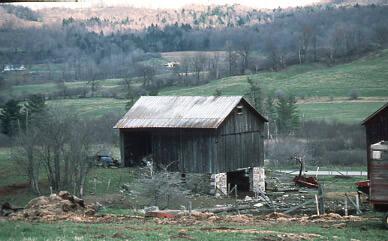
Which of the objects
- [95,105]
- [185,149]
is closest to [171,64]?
[95,105]

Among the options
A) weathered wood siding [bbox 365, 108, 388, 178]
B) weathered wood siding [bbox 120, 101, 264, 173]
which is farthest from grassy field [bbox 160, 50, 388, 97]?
weathered wood siding [bbox 365, 108, 388, 178]

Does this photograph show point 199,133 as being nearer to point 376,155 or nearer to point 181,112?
point 181,112

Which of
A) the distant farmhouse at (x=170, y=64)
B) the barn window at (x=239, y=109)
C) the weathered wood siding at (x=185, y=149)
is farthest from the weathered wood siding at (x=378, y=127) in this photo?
the distant farmhouse at (x=170, y=64)

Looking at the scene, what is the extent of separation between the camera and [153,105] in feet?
177

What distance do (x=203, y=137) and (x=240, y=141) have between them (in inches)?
108

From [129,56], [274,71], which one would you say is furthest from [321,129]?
[129,56]

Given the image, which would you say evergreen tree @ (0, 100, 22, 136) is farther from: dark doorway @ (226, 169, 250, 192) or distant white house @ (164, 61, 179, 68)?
distant white house @ (164, 61, 179, 68)

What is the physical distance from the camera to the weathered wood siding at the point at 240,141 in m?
50.0

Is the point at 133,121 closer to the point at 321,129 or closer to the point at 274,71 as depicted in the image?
the point at 321,129

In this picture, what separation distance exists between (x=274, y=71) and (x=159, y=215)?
375 feet

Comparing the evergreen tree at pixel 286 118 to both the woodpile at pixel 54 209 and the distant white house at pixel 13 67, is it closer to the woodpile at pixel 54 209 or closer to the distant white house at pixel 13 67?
the distant white house at pixel 13 67

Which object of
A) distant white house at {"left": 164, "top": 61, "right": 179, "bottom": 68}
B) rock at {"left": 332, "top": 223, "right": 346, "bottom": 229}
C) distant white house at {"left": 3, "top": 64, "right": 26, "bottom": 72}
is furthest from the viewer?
distant white house at {"left": 164, "top": 61, "right": 179, "bottom": 68}

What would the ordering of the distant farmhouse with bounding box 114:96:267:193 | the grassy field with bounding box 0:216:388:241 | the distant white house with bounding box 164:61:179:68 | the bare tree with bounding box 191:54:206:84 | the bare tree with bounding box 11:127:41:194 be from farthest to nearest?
the distant white house with bounding box 164:61:179:68
the bare tree with bounding box 191:54:206:84
the distant farmhouse with bounding box 114:96:267:193
the bare tree with bounding box 11:127:41:194
the grassy field with bounding box 0:216:388:241

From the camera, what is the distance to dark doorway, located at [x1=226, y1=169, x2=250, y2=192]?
2083 inches
